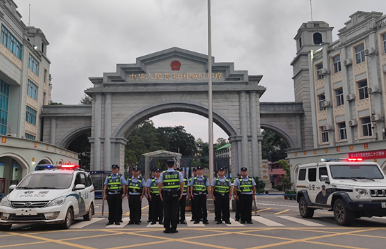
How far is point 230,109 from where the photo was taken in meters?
30.5

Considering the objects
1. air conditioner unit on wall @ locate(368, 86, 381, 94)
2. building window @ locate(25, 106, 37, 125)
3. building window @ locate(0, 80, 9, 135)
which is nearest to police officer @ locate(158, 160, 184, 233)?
air conditioner unit on wall @ locate(368, 86, 381, 94)

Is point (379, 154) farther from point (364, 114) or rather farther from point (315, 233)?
point (315, 233)

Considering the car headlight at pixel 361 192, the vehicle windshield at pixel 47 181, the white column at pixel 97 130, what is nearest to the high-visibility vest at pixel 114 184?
the vehicle windshield at pixel 47 181

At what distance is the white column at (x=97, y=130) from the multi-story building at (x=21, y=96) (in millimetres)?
2110

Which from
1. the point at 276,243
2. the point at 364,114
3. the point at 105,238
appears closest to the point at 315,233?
the point at 276,243

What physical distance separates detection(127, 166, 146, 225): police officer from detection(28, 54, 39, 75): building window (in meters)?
24.2

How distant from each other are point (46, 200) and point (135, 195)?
2.75 m

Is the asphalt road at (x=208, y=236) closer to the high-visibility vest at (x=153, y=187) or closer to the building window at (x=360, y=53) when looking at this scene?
the high-visibility vest at (x=153, y=187)

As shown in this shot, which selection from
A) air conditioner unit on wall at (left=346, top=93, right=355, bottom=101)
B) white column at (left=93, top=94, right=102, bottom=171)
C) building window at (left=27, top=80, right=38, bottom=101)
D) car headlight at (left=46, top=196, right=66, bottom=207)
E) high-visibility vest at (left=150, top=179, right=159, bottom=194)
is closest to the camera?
car headlight at (left=46, top=196, right=66, bottom=207)

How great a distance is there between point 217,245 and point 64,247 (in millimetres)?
2904

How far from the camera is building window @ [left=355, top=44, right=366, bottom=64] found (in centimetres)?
2627

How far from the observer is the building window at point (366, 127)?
2581 cm

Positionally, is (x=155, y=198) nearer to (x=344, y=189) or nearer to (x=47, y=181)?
(x=47, y=181)

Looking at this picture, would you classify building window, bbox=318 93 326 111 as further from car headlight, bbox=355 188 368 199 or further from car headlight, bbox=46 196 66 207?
car headlight, bbox=46 196 66 207
